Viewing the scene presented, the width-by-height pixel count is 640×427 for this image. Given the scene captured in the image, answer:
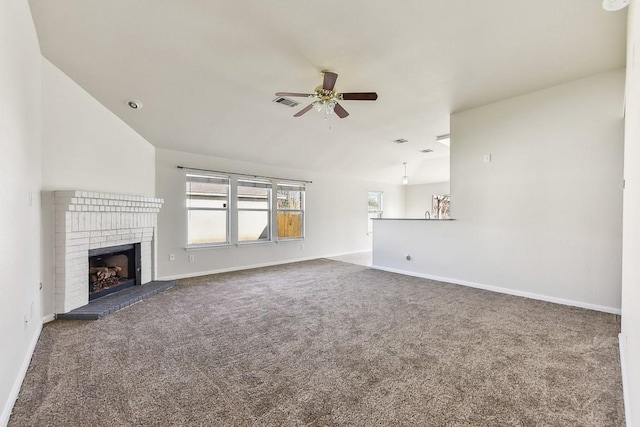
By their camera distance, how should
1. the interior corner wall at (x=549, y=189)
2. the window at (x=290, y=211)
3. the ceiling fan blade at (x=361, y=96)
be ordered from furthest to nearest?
the window at (x=290, y=211), the interior corner wall at (x=549, y=189), the ceiling fan blade at (x=361, y=96)

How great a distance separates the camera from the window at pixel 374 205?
931 centimetres

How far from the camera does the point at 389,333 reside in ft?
9.11

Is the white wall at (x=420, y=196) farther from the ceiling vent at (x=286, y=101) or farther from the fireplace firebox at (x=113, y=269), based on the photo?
the fireplace firebox at (x=113, y=269)

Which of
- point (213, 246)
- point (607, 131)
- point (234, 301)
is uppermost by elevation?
point (607, 131)

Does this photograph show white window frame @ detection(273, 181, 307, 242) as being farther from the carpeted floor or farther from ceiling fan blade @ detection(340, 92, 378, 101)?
ceiling fan blade @ detection(340, 92, 378, 101)

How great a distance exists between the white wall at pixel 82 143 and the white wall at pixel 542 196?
Result: 17.3 ft

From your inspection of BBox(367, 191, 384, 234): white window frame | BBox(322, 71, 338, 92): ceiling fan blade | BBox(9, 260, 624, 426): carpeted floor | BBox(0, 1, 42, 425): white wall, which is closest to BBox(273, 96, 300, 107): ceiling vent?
BBox(322, 71, 338, 92): ceiling fan blade

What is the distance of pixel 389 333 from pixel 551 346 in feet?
4.63

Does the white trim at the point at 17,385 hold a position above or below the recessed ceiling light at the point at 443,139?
below

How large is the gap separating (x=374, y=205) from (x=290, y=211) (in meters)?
3.52

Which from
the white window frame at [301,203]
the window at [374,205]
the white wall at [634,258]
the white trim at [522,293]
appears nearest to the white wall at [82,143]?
the white window frame at [301,203]

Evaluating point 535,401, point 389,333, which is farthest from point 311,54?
point 535,401

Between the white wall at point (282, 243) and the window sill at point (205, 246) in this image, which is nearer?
the white wall at point (282, 243)

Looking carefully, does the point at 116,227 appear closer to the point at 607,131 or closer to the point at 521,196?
the point at 521,196
